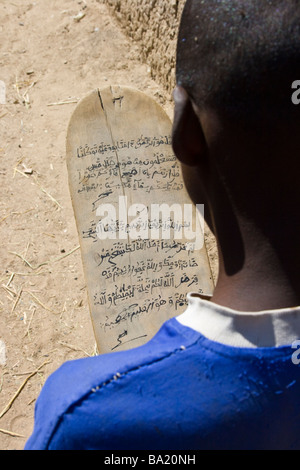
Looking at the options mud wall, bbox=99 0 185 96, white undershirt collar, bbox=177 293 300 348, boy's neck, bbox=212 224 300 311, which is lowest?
white undershirt collar, bbox=177 293 300 348

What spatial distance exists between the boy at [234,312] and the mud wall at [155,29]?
2.73 meters

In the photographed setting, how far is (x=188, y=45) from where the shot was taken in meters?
1.09

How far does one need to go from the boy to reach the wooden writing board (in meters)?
1.12

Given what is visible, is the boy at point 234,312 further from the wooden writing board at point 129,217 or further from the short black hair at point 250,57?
the wooden writing board at point 129,217

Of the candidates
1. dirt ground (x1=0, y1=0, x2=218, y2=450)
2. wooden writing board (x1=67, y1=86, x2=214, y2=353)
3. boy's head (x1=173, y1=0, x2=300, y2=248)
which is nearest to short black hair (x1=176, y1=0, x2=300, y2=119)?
boy's head (x1=173, y1=0, x2=300, y2=248)

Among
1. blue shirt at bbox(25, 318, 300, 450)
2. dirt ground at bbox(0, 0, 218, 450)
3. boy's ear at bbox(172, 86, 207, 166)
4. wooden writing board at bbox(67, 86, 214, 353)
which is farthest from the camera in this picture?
dirt ground at bbox(0, 0, 218, 450)

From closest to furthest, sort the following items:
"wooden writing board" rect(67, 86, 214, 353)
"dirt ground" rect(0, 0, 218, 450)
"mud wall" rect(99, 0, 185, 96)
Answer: "wooden writing board" rect(67, 86, 214, 353)
"dirt ground" rect(0, 0, 218, 450)
"mud wall" rect(99, 0, 185, 96)

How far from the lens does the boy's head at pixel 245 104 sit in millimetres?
980

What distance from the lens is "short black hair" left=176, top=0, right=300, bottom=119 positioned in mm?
977

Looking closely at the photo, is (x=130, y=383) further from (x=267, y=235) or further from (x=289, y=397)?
(x=267, y=235)

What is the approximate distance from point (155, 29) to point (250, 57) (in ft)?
10.3

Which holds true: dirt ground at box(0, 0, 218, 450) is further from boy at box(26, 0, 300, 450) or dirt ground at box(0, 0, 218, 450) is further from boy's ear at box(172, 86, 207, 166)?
boy's ear at box(172, 86, 207, 166)

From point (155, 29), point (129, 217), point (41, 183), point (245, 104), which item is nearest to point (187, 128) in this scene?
point (245, 104)

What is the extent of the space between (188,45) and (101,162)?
131cm
